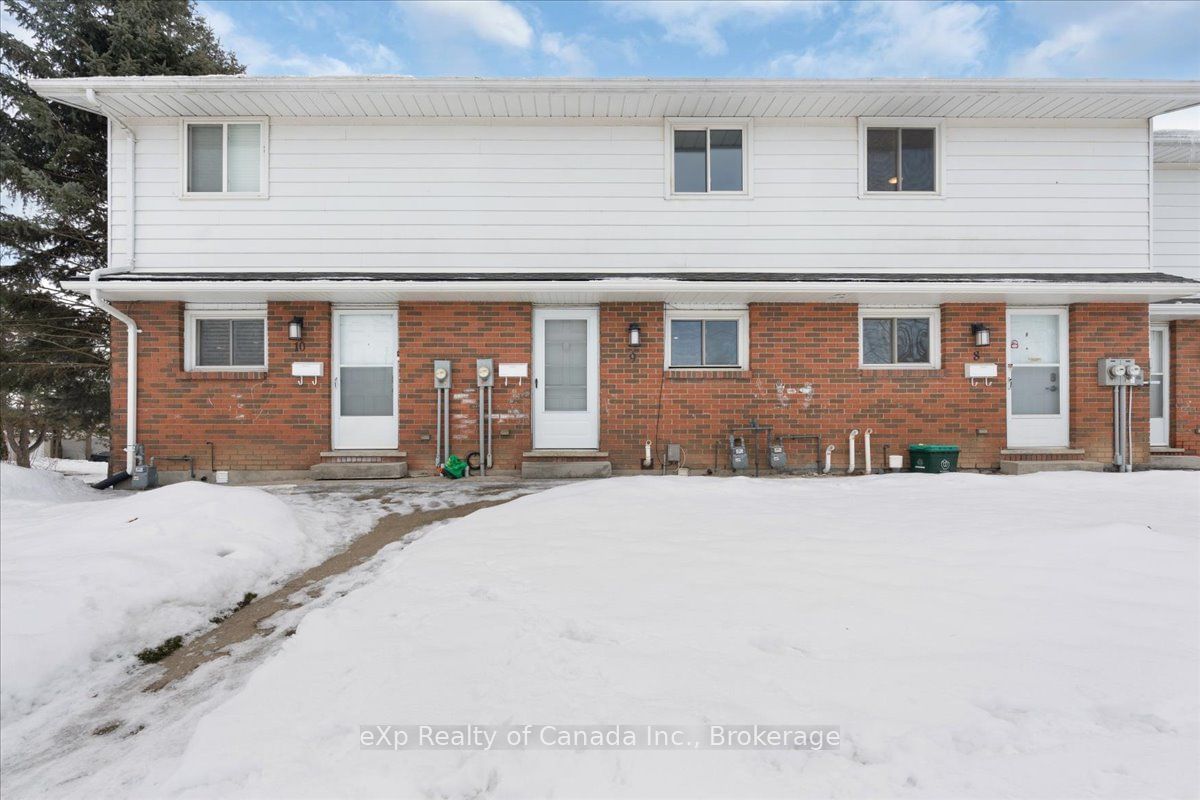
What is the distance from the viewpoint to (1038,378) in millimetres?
7230

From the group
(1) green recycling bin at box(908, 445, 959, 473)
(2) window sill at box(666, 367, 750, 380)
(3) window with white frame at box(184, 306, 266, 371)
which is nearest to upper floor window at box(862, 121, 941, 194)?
(2) window sill at box(666, 367, 750, 380)

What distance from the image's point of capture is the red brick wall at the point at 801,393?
701 cm

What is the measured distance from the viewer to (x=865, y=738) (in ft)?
4.93

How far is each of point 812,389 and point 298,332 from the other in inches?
291

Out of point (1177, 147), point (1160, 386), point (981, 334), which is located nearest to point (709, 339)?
point (981, 334)

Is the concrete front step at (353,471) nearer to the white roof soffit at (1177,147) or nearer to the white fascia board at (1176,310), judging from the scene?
the white fascia board at (1176,310)

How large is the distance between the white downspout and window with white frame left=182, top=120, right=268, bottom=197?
0.72 meters

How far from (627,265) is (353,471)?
16.0 feet

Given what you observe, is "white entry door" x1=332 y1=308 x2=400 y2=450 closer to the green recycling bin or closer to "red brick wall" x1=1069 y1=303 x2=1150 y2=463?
the green recycling bin

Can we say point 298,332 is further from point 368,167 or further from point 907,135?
point 907,135

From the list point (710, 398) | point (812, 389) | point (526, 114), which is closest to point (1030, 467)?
point (812, 389)

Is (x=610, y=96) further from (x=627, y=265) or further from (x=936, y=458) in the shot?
(x=936, y=458)

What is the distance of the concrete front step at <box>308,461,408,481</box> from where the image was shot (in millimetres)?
6660

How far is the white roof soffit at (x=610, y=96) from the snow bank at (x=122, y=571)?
558cm
